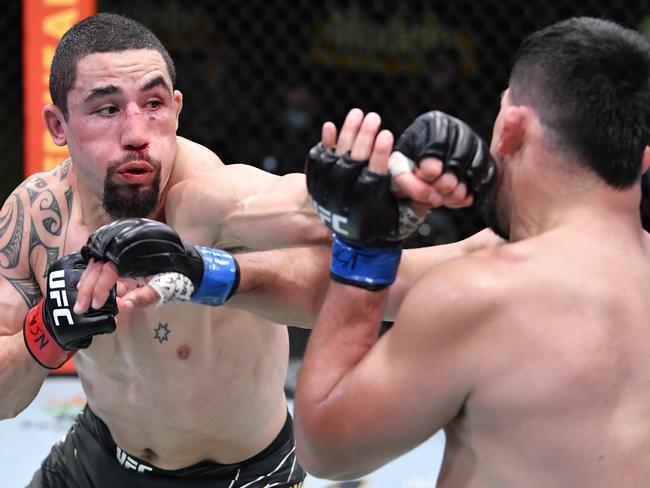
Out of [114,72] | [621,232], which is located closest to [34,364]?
[114,72]

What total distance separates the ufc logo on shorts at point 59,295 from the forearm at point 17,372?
21cm

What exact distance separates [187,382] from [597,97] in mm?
1012

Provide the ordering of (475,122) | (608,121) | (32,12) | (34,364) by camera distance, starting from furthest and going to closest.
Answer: (475,122) < (32,12) < (34,364) < (608,121)

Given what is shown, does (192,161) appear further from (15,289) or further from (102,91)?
(15,289)

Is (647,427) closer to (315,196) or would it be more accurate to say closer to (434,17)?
(315,196)

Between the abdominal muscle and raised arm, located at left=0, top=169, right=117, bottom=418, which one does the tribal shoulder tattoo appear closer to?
raised arm, located at left=0, top=169, right=117, bottom=418

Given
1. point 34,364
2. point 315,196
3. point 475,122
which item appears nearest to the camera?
point 315,196

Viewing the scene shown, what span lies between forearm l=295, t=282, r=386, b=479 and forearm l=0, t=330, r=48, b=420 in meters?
0.67

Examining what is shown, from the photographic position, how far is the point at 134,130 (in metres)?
1.78

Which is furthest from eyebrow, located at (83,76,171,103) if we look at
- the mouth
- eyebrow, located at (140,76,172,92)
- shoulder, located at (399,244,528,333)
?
shoulder, located at (399,244,528,333)

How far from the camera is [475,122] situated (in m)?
4.18

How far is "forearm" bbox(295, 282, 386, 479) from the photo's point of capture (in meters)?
1.24

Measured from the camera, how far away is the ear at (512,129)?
1.26 meters

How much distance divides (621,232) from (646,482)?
1.01 feet
